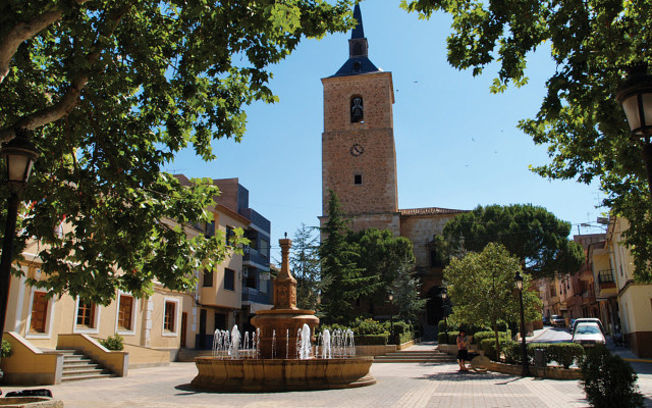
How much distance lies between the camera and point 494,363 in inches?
687

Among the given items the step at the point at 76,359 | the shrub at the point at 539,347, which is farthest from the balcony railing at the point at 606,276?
the step at the point at 76,359

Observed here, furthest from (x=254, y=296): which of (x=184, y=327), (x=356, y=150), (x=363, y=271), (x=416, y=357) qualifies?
(x=356, y=150)

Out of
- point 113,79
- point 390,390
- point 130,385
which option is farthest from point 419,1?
point 130,385

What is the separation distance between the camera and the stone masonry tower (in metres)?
48.6

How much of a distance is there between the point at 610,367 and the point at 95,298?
26.3 ft

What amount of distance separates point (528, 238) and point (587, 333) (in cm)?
1813

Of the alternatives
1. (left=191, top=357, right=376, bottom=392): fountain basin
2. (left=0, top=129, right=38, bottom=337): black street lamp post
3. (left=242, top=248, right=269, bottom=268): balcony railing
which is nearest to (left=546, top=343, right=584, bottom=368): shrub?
(left=191, top=357, right=376, bottom=392): fountain basin

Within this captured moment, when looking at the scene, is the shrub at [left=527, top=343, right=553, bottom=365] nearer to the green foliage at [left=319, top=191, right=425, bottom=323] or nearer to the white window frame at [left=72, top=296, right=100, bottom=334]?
the white window frame at [left=72, top=296, right=100, bottom=334]

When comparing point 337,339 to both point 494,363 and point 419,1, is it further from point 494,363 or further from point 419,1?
point 419,1

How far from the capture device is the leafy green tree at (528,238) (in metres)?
41.8

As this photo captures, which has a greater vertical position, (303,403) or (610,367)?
(610,367)

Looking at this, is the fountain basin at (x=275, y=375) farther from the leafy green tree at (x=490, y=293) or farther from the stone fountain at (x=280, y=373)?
the leafy green tree at (x=490, y=293)

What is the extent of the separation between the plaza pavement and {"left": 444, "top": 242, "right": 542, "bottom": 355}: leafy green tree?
177 inches

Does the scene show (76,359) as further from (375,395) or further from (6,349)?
(375,395)
